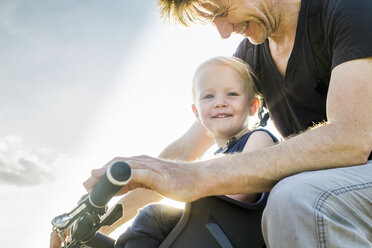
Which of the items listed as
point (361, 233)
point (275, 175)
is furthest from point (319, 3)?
point (361, 233)

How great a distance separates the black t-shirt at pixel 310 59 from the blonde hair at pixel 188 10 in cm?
51

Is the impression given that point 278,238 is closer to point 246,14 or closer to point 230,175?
point 230,175

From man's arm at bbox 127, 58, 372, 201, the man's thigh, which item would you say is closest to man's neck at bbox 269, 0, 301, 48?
man's arm at bbox 127, 58, 372, 201

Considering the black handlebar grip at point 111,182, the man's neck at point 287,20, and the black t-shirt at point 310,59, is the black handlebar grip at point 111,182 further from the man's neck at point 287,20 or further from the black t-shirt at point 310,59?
the man's neck at point 287,20

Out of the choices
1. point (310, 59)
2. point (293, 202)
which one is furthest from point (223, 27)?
point (293, 202)

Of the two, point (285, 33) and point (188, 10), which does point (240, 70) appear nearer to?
point (285, 33)

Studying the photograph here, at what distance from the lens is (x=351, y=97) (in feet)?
5.79

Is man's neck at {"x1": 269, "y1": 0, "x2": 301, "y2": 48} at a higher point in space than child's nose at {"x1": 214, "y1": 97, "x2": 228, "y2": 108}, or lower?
higher

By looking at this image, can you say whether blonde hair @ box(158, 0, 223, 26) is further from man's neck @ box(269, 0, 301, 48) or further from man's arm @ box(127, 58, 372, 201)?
man's arm @ box(127, 58, 372, 201)

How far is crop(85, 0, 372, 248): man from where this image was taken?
136 cm

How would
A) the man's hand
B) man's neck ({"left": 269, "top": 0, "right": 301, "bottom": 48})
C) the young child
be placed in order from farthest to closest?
1. man's neck ({"left": 269, "top": 0, "right": 301, "bottom": 48})
2. the young child
3. the man's hand

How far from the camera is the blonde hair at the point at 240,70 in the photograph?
2.75 metres

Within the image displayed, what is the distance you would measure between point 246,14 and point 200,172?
142cm

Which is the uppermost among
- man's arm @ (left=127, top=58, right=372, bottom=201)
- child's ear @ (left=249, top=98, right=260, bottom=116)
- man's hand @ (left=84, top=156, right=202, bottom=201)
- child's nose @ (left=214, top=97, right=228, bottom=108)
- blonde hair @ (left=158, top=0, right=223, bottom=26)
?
blonde hair @ (left=158, top=0, right=223, bottom=26)
